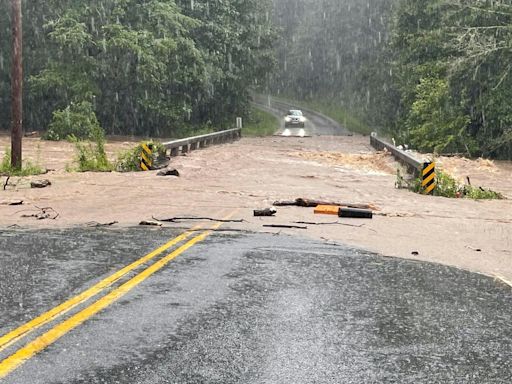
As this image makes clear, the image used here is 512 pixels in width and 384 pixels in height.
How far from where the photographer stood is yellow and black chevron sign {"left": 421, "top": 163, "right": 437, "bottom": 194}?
1655cm

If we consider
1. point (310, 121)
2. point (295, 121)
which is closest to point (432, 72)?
point (295, 121)

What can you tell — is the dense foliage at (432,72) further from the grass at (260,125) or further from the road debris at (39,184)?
the road debris at (39,184)

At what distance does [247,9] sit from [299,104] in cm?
4056

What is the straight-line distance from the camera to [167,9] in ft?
133

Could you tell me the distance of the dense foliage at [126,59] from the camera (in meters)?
38.2

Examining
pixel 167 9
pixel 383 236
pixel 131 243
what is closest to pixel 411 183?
pixel 383 236

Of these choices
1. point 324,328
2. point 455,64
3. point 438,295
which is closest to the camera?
point 324,328

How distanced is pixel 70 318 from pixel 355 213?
7.64 meters

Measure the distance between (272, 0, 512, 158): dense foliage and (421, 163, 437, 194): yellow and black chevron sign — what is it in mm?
12965

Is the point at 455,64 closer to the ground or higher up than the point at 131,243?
higher up

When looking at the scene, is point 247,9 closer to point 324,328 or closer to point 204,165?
point 204,165

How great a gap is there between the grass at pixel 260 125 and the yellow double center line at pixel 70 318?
41.5m

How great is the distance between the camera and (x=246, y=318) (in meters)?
5.77

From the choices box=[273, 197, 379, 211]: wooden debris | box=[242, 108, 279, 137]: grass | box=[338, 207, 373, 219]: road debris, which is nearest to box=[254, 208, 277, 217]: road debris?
box=[338, 207, 373, 219]: road debris
